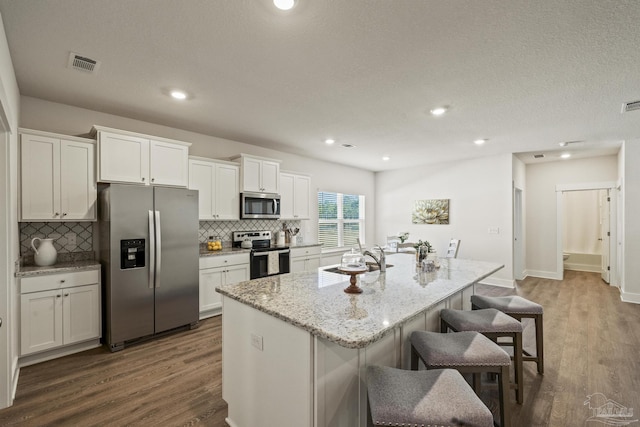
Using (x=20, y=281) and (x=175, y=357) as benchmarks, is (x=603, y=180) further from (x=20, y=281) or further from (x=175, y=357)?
(x=20, y=281)

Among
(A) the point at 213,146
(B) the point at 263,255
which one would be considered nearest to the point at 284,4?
(A) the point at 213,146

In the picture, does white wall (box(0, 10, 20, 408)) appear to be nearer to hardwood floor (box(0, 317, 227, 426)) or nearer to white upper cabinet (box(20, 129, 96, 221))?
hardwood floor (box(0, 317, 227, 426))

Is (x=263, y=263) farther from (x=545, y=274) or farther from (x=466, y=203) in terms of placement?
(x=545, y=274)

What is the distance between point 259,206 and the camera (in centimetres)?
467

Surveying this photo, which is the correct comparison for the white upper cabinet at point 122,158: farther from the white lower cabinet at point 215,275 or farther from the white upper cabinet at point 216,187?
the white lower cabinet at point 215,275

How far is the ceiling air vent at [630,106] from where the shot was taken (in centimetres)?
312

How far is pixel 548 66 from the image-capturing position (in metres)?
2.38

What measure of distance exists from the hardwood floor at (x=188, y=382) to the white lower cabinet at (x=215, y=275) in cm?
36

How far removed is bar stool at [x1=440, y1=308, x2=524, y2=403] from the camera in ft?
6.61

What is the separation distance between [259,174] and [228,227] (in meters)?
0.98

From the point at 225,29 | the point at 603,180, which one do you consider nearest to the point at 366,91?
the point at 225,29

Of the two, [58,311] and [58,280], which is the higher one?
[58,280]

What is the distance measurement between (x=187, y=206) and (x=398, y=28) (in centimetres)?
289

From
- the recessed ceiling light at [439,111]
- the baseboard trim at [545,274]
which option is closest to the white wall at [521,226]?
the baseboard trim at [545,274]
